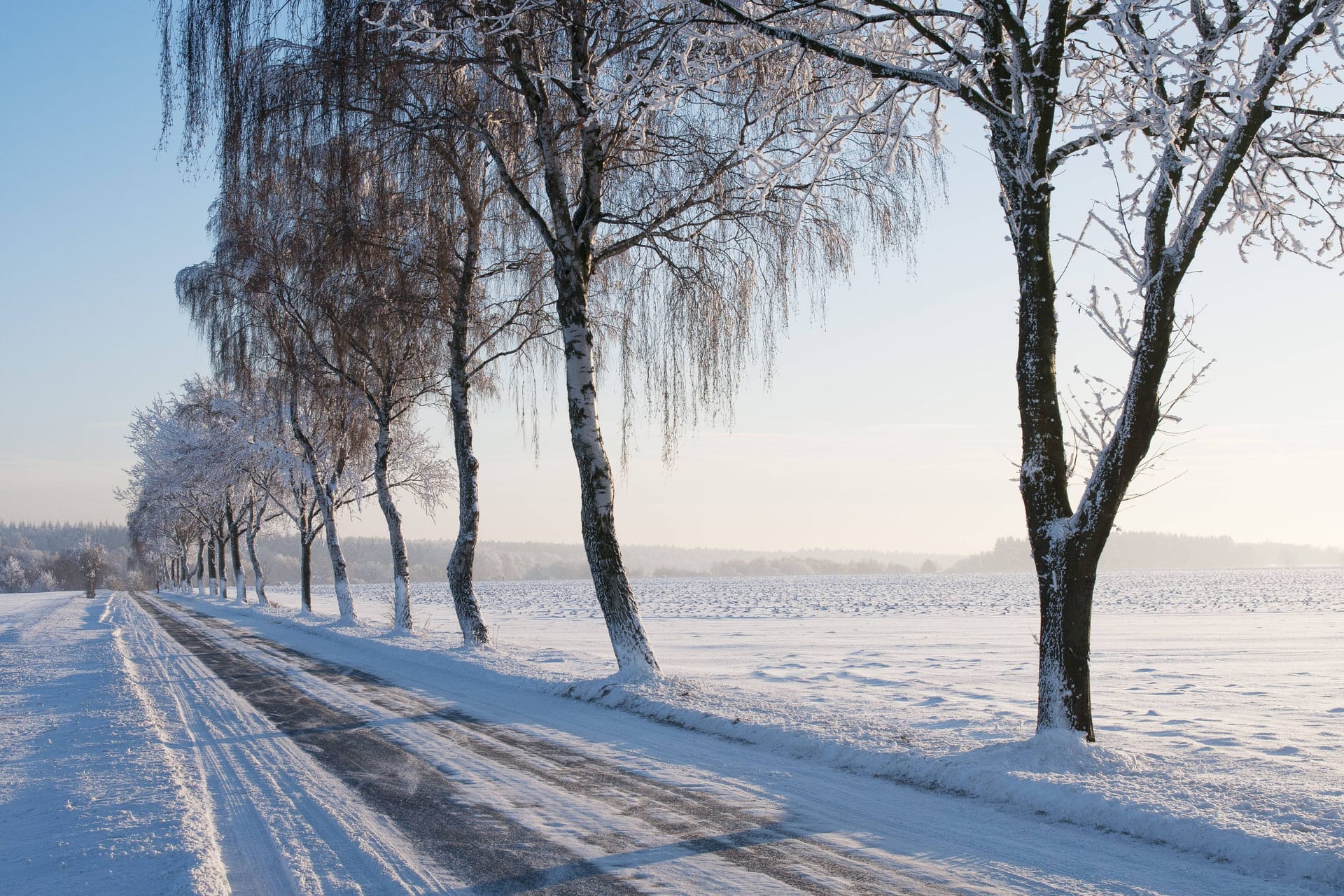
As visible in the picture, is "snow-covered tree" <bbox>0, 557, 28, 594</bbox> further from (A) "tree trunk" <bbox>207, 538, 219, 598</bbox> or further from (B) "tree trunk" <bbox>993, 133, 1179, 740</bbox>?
(B) "tree trunk" <bbox>993, 133, 1179, 740</bbox>

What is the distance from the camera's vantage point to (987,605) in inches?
1508

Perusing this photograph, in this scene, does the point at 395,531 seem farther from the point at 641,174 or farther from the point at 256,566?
the point at 256,566

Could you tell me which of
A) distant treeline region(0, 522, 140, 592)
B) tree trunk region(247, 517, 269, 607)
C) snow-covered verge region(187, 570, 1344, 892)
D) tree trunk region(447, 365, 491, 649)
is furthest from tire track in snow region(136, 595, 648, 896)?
distant treeline region(0, 522, 140, 592)

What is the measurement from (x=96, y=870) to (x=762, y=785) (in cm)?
362

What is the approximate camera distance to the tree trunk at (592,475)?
10.4m

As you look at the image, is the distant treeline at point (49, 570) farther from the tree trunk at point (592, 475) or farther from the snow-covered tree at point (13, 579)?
the tree trunk at point (592, 475)

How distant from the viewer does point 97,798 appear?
523 cm

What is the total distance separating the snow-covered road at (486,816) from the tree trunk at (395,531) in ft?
34.3

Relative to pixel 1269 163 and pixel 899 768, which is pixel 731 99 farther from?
pixel 899 768

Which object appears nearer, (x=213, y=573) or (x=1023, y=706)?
(x=1023, y=706)

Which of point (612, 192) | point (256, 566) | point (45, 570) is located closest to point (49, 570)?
point (45, 570)

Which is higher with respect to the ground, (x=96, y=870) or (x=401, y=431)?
(x=401, y=431)

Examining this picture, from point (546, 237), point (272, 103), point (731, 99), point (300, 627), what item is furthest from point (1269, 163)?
point (300, 627)

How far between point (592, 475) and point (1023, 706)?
18.3 feet
